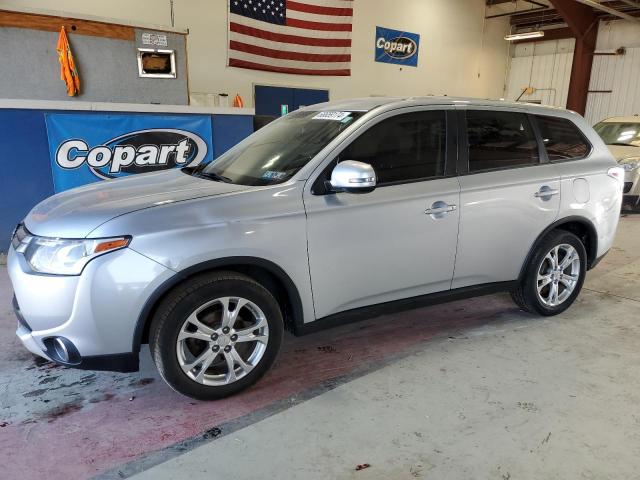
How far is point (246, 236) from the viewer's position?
7.75ft

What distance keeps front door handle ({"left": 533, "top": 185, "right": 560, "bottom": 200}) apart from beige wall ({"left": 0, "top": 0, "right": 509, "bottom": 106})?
8014 mm

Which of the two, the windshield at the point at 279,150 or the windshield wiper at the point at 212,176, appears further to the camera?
the windshield wiper at the point at 212,176

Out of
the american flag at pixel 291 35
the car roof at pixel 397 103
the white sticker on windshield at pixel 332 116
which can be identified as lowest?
the white sticker on windshield at pixel 332 116

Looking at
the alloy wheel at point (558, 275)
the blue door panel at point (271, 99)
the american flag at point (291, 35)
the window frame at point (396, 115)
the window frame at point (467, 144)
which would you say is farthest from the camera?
the blue door panel at point (271, 99)

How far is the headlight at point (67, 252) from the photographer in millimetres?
2141

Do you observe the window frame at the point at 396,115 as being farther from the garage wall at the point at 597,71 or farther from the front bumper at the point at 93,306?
the garage wall at the point at 597,71

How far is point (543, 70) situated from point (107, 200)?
19.5 meters

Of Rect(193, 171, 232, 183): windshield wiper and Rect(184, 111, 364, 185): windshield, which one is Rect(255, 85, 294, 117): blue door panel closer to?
Rect(184, 111, 364, 185): windshield

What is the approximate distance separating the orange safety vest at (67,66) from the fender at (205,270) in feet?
15.6

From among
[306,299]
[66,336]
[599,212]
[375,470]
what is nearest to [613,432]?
[375,470]

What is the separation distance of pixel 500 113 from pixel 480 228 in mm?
833

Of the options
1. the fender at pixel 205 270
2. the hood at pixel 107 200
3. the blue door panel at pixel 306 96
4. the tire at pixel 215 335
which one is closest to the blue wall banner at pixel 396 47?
the blue door panel at pixel 306 96

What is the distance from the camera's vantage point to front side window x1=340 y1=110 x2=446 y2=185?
8.96 feet

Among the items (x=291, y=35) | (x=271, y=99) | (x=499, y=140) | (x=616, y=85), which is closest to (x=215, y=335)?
(x=499, y=140)
